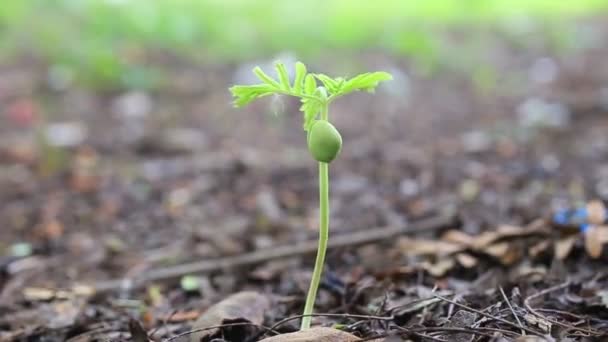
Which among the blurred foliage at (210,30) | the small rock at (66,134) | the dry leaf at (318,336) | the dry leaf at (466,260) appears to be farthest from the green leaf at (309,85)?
the blurred foliage at (210,30)

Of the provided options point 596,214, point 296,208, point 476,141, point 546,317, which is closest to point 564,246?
point 596,214

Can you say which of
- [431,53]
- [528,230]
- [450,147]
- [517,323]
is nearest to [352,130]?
[450,147]

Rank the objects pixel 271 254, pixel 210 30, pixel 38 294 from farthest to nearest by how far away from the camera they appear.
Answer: pixel 210 30 → pixel 271 254 → pixel 38 294

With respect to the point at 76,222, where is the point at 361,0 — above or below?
above

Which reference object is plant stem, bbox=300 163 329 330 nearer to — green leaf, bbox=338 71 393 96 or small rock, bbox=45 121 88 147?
green leaf, bbox=338 71 393 96

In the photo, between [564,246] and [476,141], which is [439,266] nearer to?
[564,246]

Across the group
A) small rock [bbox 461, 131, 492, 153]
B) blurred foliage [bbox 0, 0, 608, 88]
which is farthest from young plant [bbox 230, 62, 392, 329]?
blurred foliage [bbox 0, 0, 608, 88]

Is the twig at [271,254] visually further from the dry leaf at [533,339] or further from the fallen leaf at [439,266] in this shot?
the dry leaf at [533,339]

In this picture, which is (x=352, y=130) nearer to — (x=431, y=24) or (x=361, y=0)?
(x=431, y=24)
